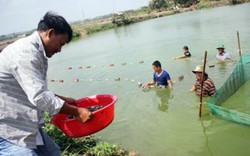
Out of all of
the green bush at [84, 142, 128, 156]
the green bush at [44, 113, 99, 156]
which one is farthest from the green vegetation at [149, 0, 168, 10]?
the green bush at [84, 142, 128, 156]

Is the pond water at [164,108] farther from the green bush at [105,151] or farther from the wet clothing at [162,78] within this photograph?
the green bush at [105,151]

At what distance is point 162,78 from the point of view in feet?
33.5

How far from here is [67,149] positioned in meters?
6.19

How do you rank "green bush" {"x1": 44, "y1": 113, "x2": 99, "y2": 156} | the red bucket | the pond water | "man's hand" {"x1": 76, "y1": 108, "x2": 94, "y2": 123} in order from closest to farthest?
"man's hand" {"x1": 76, "y1": 108, "x2": 94, "y2": 123}
the red bucket
"green bush" {"x1": 44, "y1": 113, "x2": 99, "y2": 156}
the pond water

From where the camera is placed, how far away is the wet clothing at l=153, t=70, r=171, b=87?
33.2 feet

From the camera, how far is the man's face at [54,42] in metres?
2.74

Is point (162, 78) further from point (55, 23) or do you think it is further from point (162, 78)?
point (55, 23)

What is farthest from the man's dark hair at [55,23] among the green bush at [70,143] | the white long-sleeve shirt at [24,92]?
the green bush at [70,143]

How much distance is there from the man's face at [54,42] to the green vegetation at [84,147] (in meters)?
3.29

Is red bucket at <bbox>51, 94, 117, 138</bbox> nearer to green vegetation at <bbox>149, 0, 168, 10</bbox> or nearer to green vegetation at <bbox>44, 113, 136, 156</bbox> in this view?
green vegetation at <bbox>44, 113, 136, 156</bbox>

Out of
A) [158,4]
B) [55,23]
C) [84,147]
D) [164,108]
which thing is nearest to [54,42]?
[55,23]

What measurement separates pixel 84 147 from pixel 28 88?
403 centimetres

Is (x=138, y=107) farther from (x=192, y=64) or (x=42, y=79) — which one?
(x=42, y=79)

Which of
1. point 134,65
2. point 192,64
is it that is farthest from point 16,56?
point 134,65
